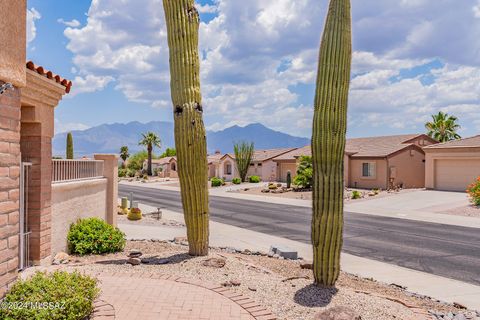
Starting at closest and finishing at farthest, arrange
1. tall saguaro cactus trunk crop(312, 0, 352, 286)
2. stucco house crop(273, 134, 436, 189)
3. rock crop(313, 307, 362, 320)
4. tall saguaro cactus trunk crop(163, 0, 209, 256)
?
1. rock crop(313, 307, 362, 320)
2. tall saguaro cactus trunk crop(312, 0, 352, 286)
3. tall saguaro cactus trunk crop(163, 0, 209, 256)
4. stucco house crop(273, 134, 436, 189)

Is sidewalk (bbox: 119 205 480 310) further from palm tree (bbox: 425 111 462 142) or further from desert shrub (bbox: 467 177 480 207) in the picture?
palm tree (bbox: 425 111 462 142)

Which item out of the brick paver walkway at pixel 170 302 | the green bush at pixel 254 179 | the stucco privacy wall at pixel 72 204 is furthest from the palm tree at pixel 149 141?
the brick paver walkway at pixel 170 302

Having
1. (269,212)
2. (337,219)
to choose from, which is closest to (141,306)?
(337,219)

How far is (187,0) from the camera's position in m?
9.66

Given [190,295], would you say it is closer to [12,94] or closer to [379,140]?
[12,94]

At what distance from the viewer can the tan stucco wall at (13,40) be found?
18.6 feet

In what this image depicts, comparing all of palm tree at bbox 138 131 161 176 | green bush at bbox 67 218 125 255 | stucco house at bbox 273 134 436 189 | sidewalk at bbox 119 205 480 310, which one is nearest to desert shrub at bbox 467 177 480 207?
stucco house at bbox 273 134 436 189

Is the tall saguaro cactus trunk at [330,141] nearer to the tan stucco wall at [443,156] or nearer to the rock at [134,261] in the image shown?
the rock at [134,261]

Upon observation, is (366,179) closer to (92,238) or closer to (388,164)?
(388,164)

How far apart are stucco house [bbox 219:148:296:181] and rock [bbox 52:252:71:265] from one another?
4296 cm

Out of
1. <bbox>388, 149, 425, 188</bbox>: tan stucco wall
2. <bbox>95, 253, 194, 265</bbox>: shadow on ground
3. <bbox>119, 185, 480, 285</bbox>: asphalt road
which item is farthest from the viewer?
<bbox>388, 149, 425, 188</bbox>: tan stucco wall

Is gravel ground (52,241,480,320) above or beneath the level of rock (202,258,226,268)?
beneath

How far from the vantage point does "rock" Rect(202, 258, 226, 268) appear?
28.7ft

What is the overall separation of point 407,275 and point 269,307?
5653 millimetres
